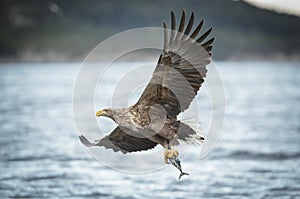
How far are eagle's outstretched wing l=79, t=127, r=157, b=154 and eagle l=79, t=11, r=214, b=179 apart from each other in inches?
26.5

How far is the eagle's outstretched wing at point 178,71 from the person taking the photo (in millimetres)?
13789

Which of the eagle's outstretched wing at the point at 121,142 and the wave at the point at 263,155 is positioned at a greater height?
the wave at the point at 263,155

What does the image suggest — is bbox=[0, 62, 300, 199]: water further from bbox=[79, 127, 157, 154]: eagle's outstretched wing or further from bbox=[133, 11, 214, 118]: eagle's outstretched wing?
bbox=[133, 11, 214, 118]: eagle's outstretched wing

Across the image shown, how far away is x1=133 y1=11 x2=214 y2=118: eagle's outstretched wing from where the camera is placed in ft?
45.2

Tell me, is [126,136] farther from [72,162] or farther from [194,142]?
[72,162]

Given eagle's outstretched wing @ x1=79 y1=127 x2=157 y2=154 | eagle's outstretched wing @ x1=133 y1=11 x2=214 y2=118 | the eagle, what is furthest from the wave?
eagle's outstretched wing @ x1=133 y1=11 x2=214 y2=118

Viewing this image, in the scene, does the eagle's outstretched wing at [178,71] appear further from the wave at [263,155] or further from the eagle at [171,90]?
the wave at [263,155]

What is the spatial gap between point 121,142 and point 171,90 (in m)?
2.25

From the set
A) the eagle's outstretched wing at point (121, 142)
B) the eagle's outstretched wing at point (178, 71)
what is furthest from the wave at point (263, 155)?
the eagle's outstretched wing at point (178, 71)

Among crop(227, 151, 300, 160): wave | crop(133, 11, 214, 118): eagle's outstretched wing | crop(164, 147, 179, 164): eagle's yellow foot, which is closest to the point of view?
crop(133, 11, 214, 118): eagle's outstretched wing

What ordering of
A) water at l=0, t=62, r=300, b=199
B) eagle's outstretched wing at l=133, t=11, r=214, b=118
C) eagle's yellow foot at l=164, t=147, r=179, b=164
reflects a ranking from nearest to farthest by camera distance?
eagle's outstretched wing at l=133, t=11, r=214, b=118 < eagle's yellow foot at l=164, t=147, r=179, b=164 < water at l=0, t=62, r=300, b=199

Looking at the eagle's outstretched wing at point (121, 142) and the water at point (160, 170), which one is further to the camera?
the water at point (160, 170)

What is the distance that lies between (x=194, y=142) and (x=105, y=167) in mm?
17674

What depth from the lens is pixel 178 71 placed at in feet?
46.0
